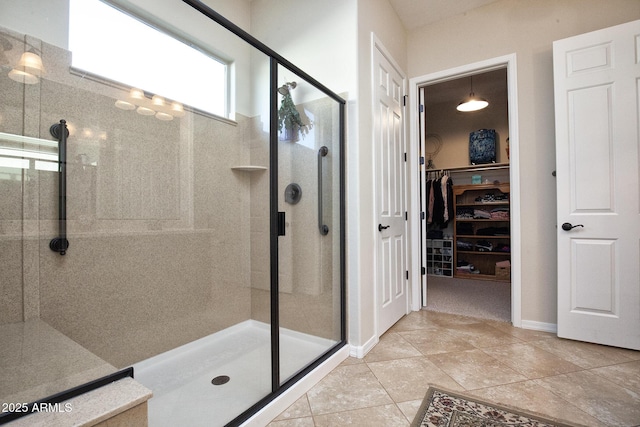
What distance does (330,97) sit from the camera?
217 centimetres

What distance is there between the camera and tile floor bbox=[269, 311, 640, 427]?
154 centimetres

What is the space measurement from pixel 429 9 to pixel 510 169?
1715mm

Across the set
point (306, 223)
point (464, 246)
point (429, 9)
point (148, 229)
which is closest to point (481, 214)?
point (464, 246)

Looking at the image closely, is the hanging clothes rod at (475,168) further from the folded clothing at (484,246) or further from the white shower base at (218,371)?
the white shower base at (218,371)

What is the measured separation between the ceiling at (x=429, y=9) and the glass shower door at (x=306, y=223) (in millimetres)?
1535

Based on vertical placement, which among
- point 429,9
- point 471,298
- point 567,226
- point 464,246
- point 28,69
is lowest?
point 471,298

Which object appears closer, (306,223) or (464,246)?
(306,223)

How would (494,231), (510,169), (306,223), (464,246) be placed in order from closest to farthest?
(306,223) → (510,169) → (494,231) → (464,246)

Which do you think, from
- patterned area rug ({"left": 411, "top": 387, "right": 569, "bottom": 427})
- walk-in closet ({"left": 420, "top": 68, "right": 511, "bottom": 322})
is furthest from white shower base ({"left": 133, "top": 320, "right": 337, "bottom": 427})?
walk-in closet ({"left": 420, "top": 68, "right": 511, "bottom": 322})

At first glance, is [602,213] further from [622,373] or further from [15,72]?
[15,72]

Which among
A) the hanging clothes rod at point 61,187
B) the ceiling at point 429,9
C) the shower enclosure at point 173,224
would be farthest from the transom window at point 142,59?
the ceiling at point 429,9

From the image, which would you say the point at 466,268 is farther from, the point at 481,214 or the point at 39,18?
the point at 39,18

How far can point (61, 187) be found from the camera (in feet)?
5.26

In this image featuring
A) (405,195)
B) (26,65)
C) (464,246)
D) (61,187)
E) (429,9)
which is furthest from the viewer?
(464,246)
